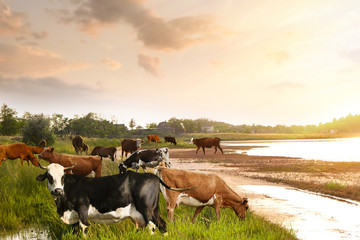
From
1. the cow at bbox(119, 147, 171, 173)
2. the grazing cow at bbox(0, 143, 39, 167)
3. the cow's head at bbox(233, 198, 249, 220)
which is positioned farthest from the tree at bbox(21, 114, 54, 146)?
the cow's head at bbox(233, 198, 249, 220)

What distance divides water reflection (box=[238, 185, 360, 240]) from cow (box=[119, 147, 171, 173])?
4.80 metres

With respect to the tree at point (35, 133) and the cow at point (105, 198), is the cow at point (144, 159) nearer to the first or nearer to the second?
the cow at point (105, 198)

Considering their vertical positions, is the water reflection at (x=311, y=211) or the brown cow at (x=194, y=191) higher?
the brown cow at (x=194, y=191)

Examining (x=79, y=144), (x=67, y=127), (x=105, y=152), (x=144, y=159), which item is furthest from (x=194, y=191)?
(x=67, y=127)

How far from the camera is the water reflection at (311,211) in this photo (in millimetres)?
8727

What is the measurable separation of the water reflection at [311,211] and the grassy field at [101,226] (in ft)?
3.87

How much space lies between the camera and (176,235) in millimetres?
6523

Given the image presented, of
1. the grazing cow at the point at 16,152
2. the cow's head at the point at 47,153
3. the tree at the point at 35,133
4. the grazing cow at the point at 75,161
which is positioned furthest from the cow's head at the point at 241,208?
the tree at the point at 35,133

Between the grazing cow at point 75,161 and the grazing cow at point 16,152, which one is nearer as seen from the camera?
the grazing cow at point 75,161

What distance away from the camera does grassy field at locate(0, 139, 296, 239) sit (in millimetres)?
6961

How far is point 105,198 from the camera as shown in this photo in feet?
19.8

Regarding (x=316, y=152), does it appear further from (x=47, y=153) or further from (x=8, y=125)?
(x=8, y=125)

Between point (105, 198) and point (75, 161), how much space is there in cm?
619

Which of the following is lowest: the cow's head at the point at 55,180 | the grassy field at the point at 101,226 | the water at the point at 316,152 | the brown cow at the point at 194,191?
the water at the point at 316,152
